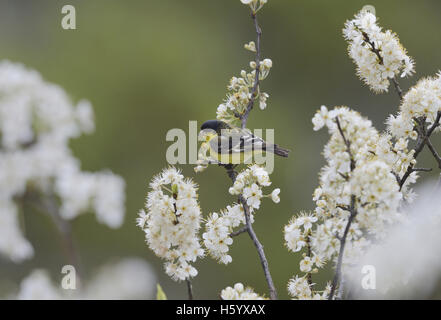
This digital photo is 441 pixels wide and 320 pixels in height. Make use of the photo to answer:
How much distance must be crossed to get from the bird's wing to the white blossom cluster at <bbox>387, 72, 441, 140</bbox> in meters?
0.42

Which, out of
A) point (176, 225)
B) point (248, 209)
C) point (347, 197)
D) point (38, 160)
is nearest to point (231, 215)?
point (248, 209)

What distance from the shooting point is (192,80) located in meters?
4.61

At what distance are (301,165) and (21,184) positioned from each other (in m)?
2.76

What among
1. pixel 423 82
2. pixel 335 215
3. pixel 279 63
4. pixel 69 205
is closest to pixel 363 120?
pixel 335 215

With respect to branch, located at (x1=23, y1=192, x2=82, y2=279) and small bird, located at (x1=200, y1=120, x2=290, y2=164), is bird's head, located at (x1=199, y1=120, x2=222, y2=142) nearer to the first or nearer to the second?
small bird, located at (x1=200, y1=120, x2=290, y2=164)

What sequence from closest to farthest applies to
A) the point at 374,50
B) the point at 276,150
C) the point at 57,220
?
the point at 374,50 → the point at 276,150 → the point at 57,220

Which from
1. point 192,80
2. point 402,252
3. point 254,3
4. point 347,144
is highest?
point 192,80

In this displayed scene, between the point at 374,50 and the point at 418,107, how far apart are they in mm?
196

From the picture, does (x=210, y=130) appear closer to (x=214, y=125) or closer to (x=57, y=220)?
(x=214, y=125)

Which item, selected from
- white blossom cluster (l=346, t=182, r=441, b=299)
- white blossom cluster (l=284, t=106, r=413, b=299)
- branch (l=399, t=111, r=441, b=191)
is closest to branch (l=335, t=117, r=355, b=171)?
white blossom cluster (l=284, t=106, r=413, b=299)

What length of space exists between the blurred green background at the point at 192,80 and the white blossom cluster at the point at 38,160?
1.78 metres

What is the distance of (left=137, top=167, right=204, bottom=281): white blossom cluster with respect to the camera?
3.83ft

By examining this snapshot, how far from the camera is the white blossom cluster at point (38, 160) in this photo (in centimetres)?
198

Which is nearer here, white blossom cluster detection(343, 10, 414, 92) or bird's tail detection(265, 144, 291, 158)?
white blossom cluster detection(343, 10, 414, 92)
